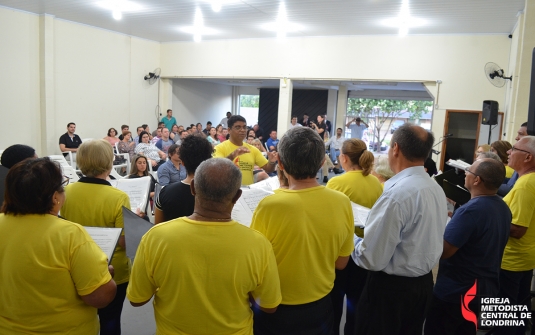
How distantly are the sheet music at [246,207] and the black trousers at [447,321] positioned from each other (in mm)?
1232

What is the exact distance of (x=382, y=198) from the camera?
1881 millimetres

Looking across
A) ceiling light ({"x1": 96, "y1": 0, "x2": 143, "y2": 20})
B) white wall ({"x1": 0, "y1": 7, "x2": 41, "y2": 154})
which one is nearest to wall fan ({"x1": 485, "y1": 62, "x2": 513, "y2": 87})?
ceiling light ({"x1": 96, "y1": 0, "x2": 143, "y2": 20})

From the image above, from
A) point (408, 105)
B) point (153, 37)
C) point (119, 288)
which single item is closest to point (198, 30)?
point (153, 37)

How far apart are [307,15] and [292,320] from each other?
755 cm

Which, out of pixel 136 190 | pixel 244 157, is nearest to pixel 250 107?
pixel 244 157

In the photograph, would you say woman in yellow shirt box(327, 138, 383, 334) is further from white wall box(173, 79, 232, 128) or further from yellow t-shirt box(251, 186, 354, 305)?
white wall box(173, 79, 232, 128)

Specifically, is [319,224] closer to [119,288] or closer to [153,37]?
[119,288]

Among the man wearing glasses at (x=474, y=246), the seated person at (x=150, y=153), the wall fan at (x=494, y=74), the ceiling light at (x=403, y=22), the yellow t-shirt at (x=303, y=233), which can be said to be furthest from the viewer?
the seated person at (x=150, y=153)

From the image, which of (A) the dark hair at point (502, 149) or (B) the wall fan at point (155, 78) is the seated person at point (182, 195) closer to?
(A) the dark hair at point (502, 149)

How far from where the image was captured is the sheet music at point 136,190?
2763 mm

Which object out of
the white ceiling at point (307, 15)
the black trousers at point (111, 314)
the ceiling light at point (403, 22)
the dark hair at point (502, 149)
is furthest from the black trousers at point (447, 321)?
the ceiling light at point (403, 22)

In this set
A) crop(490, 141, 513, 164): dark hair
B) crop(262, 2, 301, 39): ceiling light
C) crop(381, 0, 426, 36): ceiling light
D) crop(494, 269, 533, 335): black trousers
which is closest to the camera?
crop(494, 269, 533, 335): black trousers

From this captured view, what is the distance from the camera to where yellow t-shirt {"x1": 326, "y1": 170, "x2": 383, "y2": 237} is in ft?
8.59

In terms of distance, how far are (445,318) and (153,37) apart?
1154 centimetres
